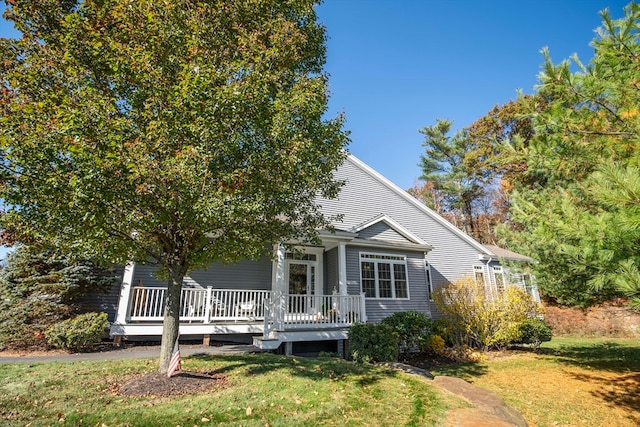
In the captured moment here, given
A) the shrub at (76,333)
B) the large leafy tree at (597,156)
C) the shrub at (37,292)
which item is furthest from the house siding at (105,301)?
the large leafy tree at (597,156)

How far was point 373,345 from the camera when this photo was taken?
31.4 ft

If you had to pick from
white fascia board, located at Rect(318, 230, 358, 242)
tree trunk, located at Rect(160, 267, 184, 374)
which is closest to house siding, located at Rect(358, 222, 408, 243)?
white fascia board, located at Rect(318, 230, 358, 242)

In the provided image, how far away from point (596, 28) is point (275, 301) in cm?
965

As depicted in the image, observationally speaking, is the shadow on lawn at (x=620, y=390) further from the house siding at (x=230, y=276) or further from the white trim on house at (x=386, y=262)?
the house siding at (x=230, y=276)

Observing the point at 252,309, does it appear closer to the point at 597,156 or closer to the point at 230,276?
the point at 230,276

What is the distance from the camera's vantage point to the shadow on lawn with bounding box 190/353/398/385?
22.4ft

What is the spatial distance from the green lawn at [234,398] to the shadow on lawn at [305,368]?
2cm

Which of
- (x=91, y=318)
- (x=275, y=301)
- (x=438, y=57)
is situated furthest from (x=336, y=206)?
(x=91, y=318)

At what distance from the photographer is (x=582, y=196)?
18.8 ft

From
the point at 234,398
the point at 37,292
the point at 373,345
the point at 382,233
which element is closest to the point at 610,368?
the point at 373,345

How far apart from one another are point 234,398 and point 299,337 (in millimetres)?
5030

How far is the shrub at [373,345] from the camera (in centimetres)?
948

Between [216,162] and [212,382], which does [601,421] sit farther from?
[216,162]

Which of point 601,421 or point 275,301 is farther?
point 275,301
